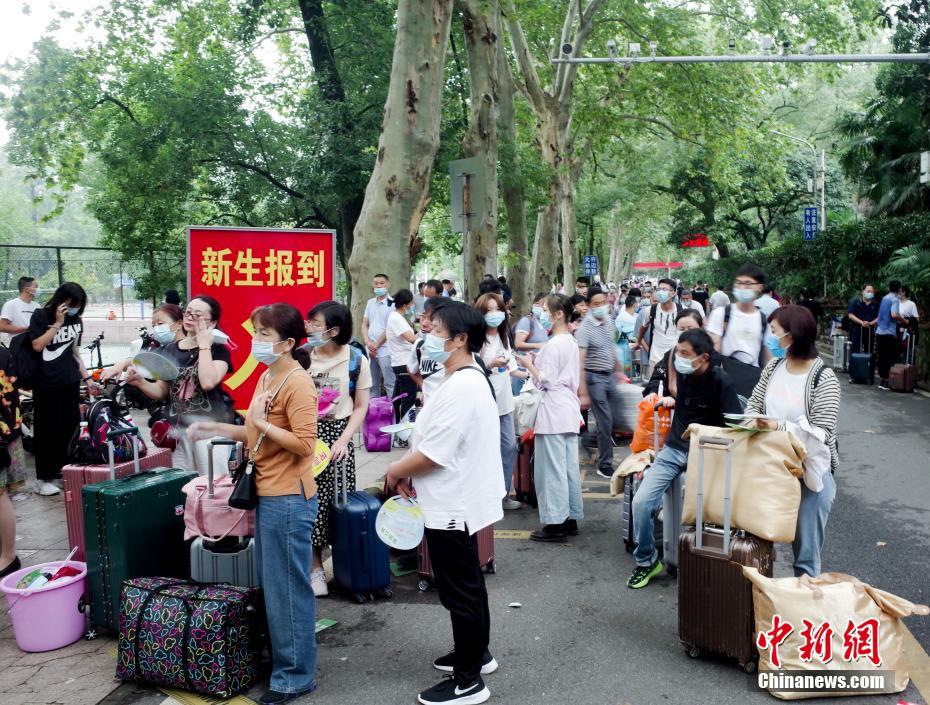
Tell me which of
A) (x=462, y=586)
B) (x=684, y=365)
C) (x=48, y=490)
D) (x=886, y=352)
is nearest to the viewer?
(x=462, y=586)

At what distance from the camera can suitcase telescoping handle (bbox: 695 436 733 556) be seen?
13.5ft

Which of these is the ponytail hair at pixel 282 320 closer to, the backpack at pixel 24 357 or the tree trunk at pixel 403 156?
the backpack at pixel 24 357

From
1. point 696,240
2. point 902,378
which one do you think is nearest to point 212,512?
point 902,378

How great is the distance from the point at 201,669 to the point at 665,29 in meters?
22.8

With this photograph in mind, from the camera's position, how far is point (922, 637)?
454 cm

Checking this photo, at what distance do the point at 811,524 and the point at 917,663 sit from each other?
2.70ft

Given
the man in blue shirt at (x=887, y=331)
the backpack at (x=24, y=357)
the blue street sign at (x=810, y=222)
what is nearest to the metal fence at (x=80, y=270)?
the backpack at (x=24, y=357)

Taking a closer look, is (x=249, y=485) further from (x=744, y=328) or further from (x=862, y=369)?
(x=862, y=369)

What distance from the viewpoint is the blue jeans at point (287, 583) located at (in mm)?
3945

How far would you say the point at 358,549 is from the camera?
5.22 metres

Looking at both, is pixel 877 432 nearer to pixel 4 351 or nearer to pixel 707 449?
pixel 707 449

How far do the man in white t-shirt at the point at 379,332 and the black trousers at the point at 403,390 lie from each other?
1.01 feet

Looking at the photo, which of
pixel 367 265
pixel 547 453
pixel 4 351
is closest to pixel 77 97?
pixel 367 265

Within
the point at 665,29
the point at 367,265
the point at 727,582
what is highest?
the point at 665,29
